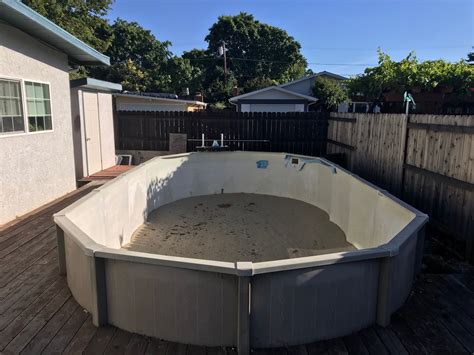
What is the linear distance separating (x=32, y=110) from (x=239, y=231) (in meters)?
4.28

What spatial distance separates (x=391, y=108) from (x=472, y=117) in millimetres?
13301

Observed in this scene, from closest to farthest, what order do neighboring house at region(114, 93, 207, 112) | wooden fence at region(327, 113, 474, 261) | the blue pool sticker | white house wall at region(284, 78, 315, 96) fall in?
wooden fence at region(327, 113, 474, 261), the blue pool sticker, neighboring house at region(114, 93, 207, 112), white house wall at region(284, 78, 315, 96)

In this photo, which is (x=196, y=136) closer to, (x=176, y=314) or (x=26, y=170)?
(x=26, y=170)

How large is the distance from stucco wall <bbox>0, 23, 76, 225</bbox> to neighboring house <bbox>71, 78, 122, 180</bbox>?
1.18m

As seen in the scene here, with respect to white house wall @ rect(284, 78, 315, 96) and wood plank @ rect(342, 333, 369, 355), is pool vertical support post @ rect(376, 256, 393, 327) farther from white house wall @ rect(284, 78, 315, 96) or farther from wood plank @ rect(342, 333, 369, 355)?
white house wall @ rect(284, 78, 315, 96)

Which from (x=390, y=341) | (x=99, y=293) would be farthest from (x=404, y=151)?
(x=99, y=293)

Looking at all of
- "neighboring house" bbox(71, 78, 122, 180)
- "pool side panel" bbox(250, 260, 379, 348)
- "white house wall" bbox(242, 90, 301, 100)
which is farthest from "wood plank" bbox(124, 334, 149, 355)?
"white house wall" bbox(242, 90, 301, 100)

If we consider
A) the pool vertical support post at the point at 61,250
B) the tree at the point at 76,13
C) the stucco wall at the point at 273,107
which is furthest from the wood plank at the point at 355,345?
the tree at the point at 76,13

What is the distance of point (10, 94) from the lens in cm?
613

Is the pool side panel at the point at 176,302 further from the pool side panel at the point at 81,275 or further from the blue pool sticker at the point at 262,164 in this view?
the blue pool sticker at the point at 262,164

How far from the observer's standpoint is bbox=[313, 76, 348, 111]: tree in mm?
23453

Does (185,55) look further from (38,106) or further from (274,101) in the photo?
(38,106)

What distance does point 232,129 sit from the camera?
12.8 m

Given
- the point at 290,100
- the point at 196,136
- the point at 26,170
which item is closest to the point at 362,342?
the point at 26,170
